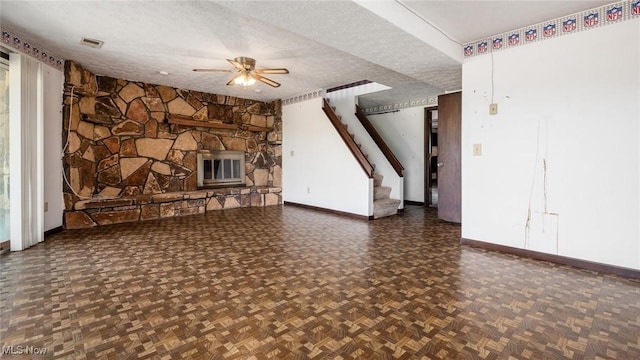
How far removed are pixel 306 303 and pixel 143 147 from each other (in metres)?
4.72

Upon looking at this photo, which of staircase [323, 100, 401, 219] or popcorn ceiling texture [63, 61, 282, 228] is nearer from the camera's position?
popcorn ceiling texture [63, 61, 282, 228]

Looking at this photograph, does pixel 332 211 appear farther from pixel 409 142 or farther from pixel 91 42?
pixel 91 42

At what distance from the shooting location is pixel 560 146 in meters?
2.92

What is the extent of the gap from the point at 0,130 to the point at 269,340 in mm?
4010

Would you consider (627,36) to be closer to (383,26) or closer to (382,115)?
(383,26)

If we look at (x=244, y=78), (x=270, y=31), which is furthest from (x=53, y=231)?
(x=270, y=31)

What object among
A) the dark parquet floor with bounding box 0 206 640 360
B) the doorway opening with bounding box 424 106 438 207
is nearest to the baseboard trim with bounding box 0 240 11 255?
the dark parquet floor with bounding box 0 206 640 360

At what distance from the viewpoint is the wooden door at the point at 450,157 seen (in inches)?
182

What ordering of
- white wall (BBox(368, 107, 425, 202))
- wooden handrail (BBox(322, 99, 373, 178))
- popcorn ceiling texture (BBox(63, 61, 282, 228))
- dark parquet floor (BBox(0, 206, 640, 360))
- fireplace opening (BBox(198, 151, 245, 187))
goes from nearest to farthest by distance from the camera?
dark parquet floor (BBox(0, 206, 640, 360)) → popcorn ceiling texture (BBox(63, 61, 282, 228)) → wooden handrail (BBox(322, 99, 373, 178)) → fireplace opening (BBox(198, 151, 245, 187)) → white wall (BBox(368, 107, 425, 202))

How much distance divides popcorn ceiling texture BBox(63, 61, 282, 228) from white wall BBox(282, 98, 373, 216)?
415 millimetres

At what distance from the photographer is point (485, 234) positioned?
3.46m

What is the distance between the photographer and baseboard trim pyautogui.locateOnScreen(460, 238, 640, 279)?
8.61 feet

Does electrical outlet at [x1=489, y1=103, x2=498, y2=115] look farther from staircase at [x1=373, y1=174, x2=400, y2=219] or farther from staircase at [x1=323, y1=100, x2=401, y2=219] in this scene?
staircase at [x1=373, y1=174, x2=400, y2=219]

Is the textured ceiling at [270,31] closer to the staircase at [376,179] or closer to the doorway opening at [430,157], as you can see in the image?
the staircase at [376,179]
